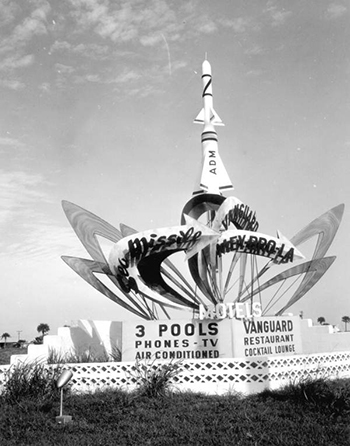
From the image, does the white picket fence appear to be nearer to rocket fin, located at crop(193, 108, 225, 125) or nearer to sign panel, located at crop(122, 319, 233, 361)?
sign panel, located at crop(122, 319, 233, 361)

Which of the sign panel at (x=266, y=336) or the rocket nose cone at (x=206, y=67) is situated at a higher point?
the rocket nose cone at (x=206, y=67)

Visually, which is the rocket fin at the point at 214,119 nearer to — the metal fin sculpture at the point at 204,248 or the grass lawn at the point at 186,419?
the metal fin sculpture at the point at 204,248

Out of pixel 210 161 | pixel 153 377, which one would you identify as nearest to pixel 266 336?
pixel 153 377

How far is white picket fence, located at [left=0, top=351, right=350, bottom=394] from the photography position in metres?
13.8

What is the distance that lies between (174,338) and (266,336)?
12.0 feet

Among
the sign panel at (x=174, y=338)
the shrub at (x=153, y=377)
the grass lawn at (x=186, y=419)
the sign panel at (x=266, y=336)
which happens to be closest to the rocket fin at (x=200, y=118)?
the sign panel at (x=266, y=336)

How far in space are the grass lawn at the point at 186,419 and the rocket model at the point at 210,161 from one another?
43.2ft

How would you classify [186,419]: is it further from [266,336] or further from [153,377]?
[266,336]

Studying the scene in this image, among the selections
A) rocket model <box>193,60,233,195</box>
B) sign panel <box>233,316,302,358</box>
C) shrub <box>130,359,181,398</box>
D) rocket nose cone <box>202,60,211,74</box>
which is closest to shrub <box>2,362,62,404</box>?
shrub <box>130,359,181,398</box>

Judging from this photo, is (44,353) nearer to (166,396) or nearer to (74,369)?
(74,369)

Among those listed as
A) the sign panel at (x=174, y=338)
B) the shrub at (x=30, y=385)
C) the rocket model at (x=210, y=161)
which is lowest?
the shrub at (x=30, y=385)

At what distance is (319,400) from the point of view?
11.4 meters

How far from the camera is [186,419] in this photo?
35.2 ft

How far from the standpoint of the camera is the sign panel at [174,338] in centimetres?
1677
